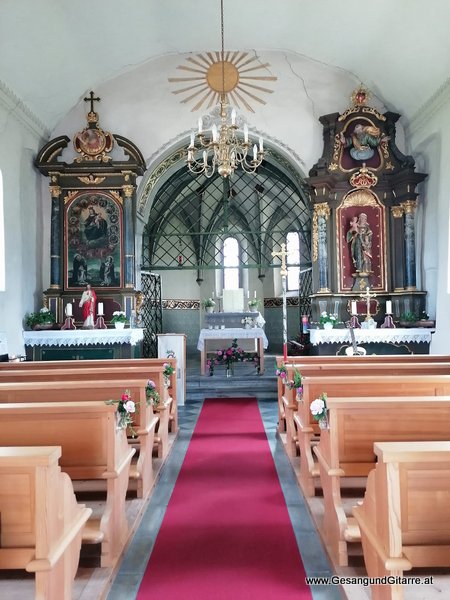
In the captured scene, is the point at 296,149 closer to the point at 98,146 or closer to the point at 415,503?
the point at 98,146

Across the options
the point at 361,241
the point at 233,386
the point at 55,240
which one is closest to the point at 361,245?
the point at 361,241

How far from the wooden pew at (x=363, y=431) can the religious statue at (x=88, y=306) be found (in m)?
8.23

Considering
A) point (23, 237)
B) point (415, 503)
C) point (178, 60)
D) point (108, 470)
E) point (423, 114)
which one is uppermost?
point (178, 60)

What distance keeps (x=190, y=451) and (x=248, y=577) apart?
2.95 meters

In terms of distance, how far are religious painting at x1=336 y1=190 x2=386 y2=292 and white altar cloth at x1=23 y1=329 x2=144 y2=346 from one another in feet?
16.8

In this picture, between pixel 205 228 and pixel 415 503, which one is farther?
pixel 205 228

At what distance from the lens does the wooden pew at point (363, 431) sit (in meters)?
3.20

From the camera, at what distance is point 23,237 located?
10.6m

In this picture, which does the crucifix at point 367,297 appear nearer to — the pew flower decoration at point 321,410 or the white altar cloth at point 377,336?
the white altar cloth at point 377,336

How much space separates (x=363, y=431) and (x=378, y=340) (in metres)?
7.25

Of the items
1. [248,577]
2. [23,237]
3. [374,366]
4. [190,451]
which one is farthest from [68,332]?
[248,577]

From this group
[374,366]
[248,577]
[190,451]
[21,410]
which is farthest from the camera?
[190,451]

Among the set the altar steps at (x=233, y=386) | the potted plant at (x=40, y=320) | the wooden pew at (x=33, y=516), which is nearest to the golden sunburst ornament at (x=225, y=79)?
the potted plant at (x=40, y=320)

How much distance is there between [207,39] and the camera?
35.6 ft
